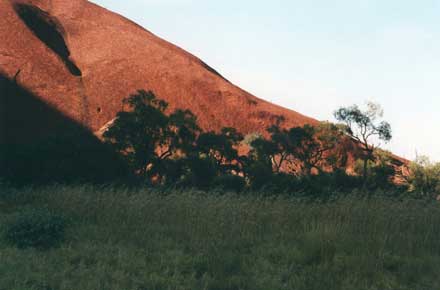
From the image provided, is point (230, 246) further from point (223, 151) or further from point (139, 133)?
point (223, 151)

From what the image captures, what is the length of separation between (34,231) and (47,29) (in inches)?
2913

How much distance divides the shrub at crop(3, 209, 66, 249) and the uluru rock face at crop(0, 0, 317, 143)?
53403 millimetres

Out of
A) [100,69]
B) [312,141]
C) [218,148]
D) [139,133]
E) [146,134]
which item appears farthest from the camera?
[100,69]

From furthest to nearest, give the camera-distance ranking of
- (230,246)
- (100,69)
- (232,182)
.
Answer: (100,69) → (232,182) → (230,246)

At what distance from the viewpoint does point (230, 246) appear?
6.95 meters

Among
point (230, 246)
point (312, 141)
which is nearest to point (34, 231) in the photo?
point (230, 246)

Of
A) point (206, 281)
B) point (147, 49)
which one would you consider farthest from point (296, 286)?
point (147, 49)

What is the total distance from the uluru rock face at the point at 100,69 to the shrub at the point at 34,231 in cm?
5340

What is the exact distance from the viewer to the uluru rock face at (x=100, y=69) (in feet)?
204

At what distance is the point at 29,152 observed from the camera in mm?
30359

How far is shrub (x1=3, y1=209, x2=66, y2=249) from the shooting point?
23.7 ft

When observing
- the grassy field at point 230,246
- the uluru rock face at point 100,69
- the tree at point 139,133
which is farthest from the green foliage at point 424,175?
the grassy field at point 230,246

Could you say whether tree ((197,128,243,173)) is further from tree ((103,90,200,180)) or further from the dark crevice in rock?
the dark crevice in rock

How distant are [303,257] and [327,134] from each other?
4738cm
